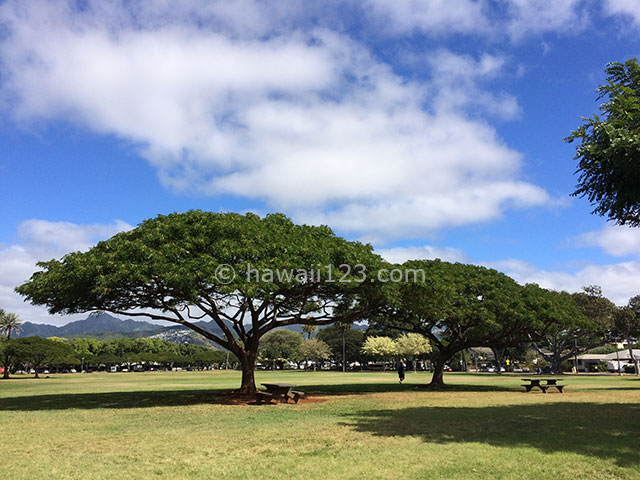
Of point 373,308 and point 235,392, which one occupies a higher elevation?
point 373,308

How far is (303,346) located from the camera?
108 metres

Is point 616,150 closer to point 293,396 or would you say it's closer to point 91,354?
point 293,396

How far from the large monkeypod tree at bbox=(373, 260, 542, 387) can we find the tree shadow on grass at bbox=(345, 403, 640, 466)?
Answer: 853cm

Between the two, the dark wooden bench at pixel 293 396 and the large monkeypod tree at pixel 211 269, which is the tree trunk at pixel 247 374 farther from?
the dark wooden bench at pixel 293 396

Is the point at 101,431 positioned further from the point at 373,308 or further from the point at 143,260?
the point at 373,308

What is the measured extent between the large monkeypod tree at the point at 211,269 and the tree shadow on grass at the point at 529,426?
6.53 m

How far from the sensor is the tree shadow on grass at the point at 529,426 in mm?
9297

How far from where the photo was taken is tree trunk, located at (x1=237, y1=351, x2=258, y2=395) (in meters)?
23.0

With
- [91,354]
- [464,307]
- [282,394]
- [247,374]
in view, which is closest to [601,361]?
[464,307]

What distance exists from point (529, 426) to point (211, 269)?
456 inches

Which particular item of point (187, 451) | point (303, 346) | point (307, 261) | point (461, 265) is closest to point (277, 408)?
point (307, 261)

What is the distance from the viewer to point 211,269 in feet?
58.3

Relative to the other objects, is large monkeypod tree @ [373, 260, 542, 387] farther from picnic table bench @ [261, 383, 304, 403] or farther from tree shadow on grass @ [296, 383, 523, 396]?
picnic table bench @ [261, 383, 304, 403]

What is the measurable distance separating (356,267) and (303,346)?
9016 centimetres
